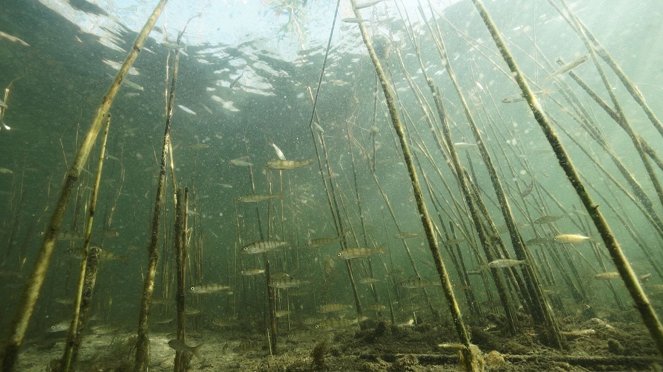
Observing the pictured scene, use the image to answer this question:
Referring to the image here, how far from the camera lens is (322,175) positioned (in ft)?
20.0

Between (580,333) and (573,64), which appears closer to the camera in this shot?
(573,64)

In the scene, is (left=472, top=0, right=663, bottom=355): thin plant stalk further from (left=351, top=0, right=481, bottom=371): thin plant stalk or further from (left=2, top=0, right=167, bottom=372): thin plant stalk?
(left=2, top=0, right=167, bottom=372): thin plant stalk

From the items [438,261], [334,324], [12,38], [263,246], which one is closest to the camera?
[438,261]

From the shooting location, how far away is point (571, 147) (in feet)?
98.2

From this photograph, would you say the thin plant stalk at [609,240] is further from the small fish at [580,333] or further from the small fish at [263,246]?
the small fish at [263,246]

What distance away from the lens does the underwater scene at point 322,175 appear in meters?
2.77


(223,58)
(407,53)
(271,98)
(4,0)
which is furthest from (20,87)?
(407,53)

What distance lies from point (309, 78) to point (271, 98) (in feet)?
7.69

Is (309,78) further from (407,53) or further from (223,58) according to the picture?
(407,53)

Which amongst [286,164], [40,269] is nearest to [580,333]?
[286,164]

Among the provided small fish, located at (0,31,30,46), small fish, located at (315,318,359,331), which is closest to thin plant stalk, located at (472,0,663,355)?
small fish, located at (315,318,359,331)

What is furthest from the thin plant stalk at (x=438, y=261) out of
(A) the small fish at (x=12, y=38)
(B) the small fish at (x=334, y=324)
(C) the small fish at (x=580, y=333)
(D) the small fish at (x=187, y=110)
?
(A) the small fish at (x=12, y=38)

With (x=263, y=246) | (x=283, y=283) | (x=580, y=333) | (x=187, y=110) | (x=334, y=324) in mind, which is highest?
(x=187, y=110)

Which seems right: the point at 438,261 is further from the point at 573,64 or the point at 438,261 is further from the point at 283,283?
the point at 283,283
